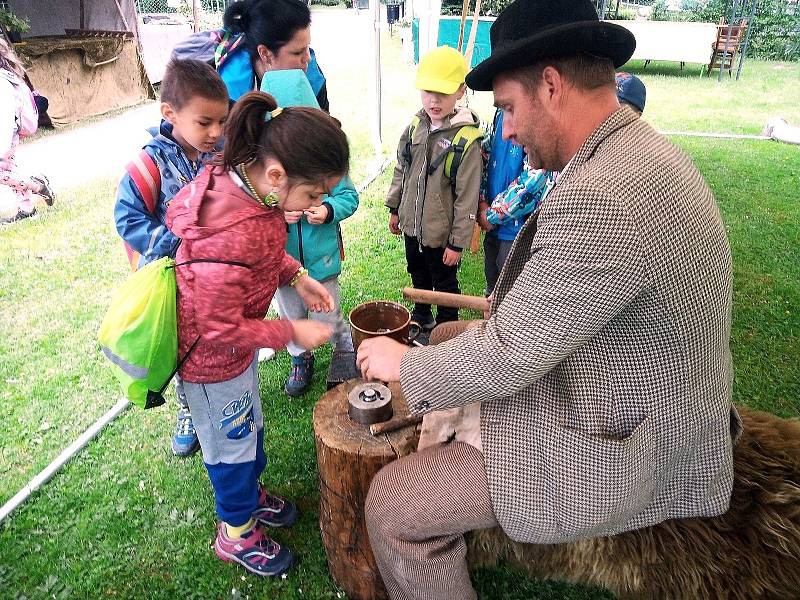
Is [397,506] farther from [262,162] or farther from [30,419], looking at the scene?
[30,419]

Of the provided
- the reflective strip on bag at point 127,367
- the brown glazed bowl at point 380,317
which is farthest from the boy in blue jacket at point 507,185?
the reflective strip on bag at point 127,367

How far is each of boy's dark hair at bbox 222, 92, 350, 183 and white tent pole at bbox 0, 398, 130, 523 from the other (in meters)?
2.03

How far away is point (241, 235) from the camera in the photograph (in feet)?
5.89

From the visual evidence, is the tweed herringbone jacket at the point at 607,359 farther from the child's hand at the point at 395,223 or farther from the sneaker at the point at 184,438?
the child's hand at the point at 395,223

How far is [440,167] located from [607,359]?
2.27 meters

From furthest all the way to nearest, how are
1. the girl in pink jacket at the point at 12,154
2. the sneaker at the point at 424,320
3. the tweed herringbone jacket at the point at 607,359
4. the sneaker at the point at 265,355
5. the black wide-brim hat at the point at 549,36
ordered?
the girl in pink jacket at the point at 12,154
the sneaker at the point at 424,320
the sneaker at the point at 265,355
the black wide-brim hat at the point at 549,36
the tweed herringbone jacket at the point at 607,359

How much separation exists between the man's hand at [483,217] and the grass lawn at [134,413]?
108 cm

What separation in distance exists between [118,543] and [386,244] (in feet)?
12.1

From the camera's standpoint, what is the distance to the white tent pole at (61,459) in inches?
104

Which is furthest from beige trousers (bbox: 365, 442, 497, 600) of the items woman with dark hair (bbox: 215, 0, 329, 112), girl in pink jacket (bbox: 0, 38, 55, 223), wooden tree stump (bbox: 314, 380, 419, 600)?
girl in pink jacket (bbox: 0, 38, 55, 223)

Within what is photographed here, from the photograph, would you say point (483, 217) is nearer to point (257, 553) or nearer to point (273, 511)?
point (273, 511)

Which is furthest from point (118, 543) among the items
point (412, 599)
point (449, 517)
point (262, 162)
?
point (262, 162)

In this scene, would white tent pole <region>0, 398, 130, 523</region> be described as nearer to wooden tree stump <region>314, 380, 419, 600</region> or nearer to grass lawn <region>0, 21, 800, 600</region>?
grass lawn <region>0, 21, 800, 600</region>

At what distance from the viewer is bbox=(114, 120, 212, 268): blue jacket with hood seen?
2.35 meters
